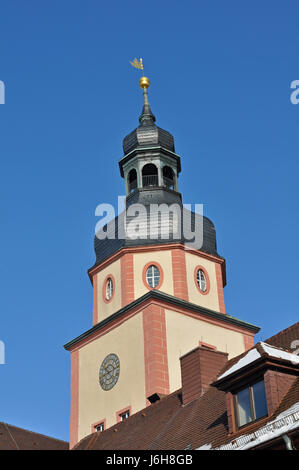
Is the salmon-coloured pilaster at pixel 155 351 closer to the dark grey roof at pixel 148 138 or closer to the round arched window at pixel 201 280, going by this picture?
the round arched window at pixel 201 280

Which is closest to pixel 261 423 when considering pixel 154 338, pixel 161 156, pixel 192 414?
pixel 192 414

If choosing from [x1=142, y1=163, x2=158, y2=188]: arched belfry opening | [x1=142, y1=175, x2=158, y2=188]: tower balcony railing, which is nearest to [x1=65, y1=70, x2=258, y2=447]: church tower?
[x1=142, y1=175, x2=158, y2=188]: tower balcony railing

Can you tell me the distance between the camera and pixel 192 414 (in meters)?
24.0

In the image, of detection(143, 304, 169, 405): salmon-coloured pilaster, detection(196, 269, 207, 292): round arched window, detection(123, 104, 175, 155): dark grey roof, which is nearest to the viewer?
detection(143, 304, 169, 405): salmon-coloured pilaster

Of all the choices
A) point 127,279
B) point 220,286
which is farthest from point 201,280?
point 127,279

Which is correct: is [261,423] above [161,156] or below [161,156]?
below

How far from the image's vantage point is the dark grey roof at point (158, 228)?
140 feet

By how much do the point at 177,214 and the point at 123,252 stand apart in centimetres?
332

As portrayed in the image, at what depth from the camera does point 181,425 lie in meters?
23.8

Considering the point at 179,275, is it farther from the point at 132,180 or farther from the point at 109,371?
the point at 132,180

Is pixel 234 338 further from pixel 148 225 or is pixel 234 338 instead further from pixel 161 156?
pixel 161 156

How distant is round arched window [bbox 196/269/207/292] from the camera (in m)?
42.6

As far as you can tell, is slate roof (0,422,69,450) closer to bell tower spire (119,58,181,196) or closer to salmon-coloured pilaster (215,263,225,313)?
salmon-coloured pilaster (215,263,225,313)

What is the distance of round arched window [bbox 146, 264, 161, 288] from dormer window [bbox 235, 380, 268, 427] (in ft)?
73.6
